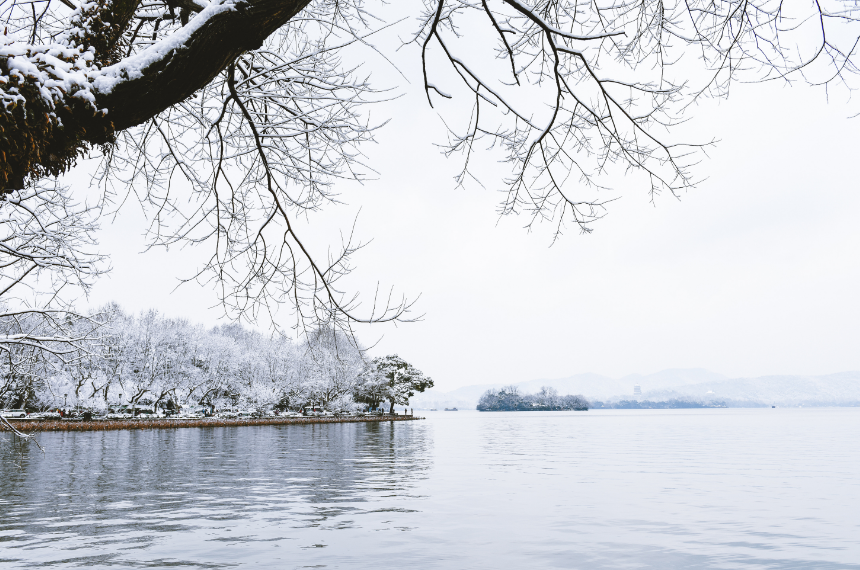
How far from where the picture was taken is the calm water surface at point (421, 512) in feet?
32.7

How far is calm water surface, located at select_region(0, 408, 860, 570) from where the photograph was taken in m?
9.97

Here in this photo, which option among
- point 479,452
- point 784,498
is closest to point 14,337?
point 784,498

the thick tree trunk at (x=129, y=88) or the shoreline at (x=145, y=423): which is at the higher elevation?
the thick tree trunk at (x=129, y=88)

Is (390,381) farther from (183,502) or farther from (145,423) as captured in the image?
(183,502)

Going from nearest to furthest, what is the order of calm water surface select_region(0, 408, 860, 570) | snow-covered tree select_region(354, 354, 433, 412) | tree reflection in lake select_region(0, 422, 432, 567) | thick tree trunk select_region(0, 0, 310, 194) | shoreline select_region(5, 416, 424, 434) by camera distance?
thick tree trunk select_region(0, 0, 310, 194) → calm water surface select_region(0, 408, 860, 570) → tree reflection in lake select_region(0, 422, 432, 567) → shoreline select_region(5, 416, 424, 434) → snow-covered tree select_region(354, 354, 433, 412)

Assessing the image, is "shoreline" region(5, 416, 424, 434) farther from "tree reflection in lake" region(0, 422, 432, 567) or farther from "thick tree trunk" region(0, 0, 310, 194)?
"thick tree trunk" region(0, 0, 310, 194)

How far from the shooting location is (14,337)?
7.79 metres

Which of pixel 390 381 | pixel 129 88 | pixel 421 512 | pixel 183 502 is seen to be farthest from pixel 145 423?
pixel 129 88

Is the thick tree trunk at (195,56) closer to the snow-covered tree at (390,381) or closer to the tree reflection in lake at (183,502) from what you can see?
the tree reflection in lake at (183,502)

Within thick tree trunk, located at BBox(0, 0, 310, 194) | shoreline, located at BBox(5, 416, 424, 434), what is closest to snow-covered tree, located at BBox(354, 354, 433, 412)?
shoreline, located at BBox(5, 416, 424, 434)

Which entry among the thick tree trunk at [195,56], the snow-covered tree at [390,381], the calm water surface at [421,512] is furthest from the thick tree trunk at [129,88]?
the snow-covered tree at [390,381]

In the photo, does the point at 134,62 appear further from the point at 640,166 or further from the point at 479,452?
the point at 479,452

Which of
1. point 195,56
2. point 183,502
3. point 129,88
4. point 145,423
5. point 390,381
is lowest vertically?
point 145,423

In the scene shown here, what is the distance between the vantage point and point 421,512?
1377cm
